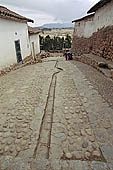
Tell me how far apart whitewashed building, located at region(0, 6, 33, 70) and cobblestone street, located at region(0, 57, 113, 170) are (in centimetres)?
414

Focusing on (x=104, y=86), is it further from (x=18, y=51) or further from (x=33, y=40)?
(x=33, y=40)

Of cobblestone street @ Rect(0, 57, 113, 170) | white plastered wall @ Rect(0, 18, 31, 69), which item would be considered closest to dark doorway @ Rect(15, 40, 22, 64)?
white plastered wall @ Rect(0, 18, 31, 69)

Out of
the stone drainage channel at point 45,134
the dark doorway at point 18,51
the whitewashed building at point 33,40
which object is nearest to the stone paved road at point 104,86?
the stone drainage channel at point 45,134

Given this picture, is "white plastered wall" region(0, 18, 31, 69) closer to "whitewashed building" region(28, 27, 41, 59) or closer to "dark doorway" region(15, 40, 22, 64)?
"dark doorway" region(15, 40, 22, 64)

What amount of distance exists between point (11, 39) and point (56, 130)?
7.99 meters

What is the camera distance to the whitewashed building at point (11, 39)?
827 cm

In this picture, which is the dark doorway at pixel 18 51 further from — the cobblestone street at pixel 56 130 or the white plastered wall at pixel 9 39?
the cobblestone street at pixel 56 130

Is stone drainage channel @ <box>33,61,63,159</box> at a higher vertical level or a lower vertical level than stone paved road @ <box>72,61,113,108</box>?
lower

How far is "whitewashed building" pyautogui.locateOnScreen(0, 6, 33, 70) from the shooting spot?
8273 mm

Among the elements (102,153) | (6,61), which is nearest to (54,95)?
(102,153)

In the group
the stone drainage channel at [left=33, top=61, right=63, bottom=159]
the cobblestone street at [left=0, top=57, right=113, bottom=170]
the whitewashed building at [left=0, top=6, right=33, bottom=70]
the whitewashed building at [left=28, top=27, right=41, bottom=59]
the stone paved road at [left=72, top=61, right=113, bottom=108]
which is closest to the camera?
the cobblestone street at [left=0, top=57, right=113, bottom=170]

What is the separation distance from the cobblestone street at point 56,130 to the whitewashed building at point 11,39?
4.14 meters

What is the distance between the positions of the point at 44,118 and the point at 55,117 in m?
0.28

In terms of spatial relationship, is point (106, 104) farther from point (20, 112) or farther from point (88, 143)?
point (20, 112)
